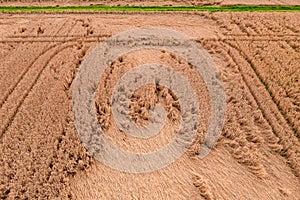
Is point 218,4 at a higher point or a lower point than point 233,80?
higher

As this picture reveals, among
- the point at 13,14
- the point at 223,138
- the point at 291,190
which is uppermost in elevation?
the point at 13,14

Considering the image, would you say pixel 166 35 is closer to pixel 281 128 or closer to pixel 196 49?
pixel 196 49

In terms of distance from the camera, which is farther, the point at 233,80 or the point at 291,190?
the point at 233,80

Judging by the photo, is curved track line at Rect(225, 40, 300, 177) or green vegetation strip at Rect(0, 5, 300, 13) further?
green vegetation strip at Rect(0, 5, 300, 13)

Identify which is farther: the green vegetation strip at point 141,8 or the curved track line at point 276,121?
the green vegetation strip at point 141,8

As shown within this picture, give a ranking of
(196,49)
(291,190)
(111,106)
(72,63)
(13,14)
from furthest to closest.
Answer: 1. (13,14)
2. (196,49)
3. (72,63)
4. (111,106)
5. (291,190)

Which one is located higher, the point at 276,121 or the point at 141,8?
the point at 141,8

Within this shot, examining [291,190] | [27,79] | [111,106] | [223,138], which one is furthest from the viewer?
[27,79]

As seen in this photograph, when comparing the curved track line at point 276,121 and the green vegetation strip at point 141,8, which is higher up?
the green vegetation strip at point 141,8

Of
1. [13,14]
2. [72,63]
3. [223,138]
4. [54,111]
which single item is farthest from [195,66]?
[13,14]

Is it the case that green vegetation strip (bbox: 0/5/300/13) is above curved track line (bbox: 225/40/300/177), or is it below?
above

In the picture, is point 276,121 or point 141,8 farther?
point 141,8
